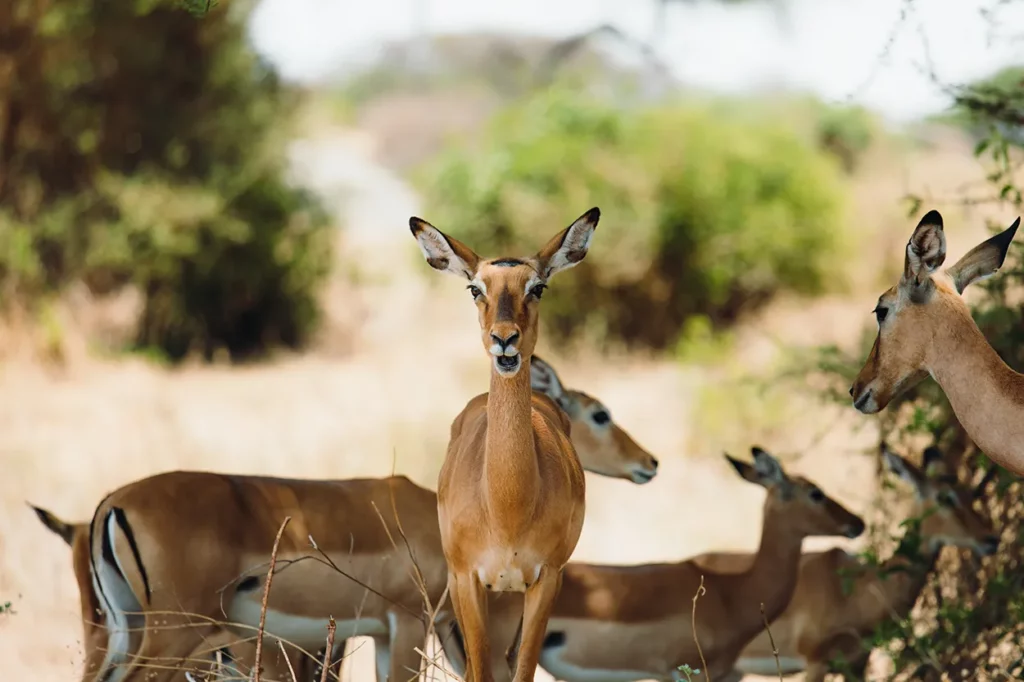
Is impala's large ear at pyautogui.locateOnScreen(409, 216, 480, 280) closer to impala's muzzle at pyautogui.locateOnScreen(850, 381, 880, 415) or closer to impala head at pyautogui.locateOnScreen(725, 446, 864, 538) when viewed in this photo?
impala's muzzle at pyautogui.locateOnScreen(850, 381, 880, 415)

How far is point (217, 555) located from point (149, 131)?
14018mm

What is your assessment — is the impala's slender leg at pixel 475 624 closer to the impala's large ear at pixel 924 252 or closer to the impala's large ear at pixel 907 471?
the impala's large ear at pixel 924 252

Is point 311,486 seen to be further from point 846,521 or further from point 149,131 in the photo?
point 149,131

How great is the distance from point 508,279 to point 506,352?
27cm

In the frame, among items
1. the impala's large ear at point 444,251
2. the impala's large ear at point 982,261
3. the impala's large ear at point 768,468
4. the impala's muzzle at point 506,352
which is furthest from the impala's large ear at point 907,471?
the impala's muzzle at point 506,352

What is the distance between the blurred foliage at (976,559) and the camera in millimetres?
6137

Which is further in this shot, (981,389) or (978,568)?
(978,568)

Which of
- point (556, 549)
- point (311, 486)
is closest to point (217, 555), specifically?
point (311, 486)

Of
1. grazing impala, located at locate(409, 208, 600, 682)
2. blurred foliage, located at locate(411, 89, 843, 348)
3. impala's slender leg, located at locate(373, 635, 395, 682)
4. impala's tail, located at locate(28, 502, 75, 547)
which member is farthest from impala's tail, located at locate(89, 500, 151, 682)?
blurred foliage, located at locate(411, 89, 843, 348)

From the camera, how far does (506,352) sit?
4371mm

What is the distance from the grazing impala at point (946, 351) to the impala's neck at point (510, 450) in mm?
1044

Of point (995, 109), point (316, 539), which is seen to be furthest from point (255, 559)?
point (995, 109)

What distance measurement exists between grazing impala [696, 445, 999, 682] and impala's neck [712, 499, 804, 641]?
0.83ft

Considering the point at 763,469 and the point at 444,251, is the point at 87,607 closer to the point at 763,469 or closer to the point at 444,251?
the point at 444,251
